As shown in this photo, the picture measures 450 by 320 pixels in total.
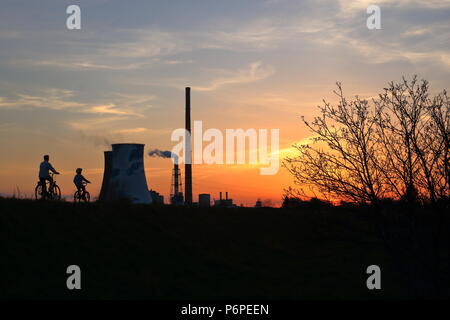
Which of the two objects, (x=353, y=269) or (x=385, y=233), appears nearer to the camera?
(x=385, y=233)

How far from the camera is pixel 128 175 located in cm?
3678

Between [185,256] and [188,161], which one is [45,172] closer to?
[185,256]

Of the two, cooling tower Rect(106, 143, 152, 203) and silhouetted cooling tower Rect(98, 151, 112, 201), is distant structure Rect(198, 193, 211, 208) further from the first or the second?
cooling tower Rect(106, 143, 152, 203)

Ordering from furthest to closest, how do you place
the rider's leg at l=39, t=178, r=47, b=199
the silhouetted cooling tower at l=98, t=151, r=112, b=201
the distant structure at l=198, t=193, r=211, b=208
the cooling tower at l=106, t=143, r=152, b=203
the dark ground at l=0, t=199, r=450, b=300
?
1. the distant structure at l=198, t=193, r=211, b=208
2. the silhouetted cooling tower at l=98, t=151, r=112, b=201
3. the cooling tower at l=106, t=143, r=152, b=203
4. the rider's leg at l=39, t=178, r=47, b=199
5. the dark ground at l=0, t=199, r=450, b=300

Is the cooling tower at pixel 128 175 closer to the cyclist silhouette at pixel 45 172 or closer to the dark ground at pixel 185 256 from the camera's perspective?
the dark ground at pixel 185 256

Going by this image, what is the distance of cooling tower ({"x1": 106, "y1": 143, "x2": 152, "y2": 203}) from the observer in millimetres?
36719

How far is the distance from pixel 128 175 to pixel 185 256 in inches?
505

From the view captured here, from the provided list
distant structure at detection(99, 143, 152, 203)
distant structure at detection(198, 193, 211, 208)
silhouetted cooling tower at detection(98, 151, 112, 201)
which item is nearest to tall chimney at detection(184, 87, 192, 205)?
distant structure at detection(198, 193, 211, 208)

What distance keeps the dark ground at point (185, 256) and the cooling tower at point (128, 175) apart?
236 inches

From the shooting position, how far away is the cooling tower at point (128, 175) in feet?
120

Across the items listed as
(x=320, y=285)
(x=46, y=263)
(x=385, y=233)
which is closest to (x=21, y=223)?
(x=46, y=263)
